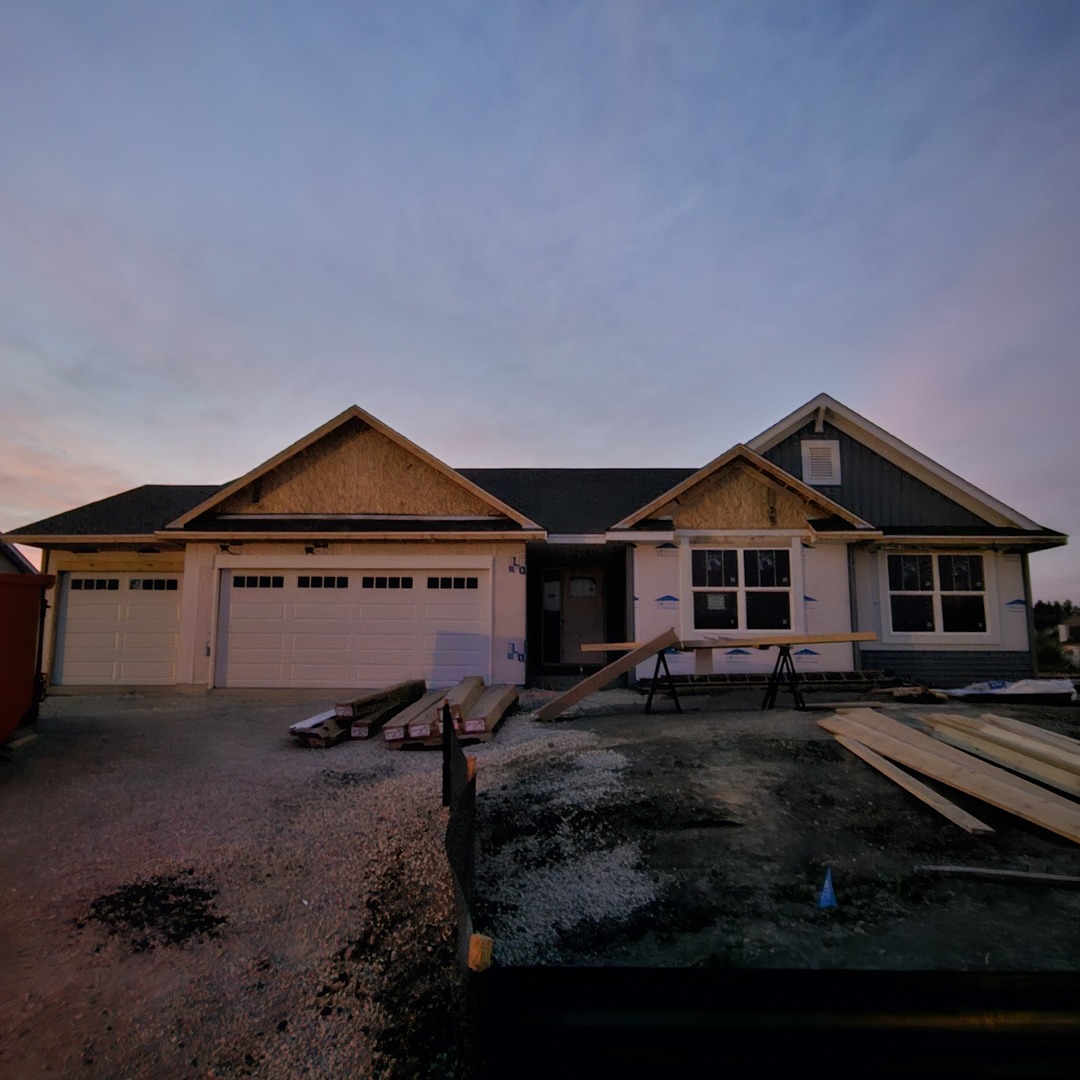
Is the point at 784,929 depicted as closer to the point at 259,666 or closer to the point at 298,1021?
the point at 298,1021

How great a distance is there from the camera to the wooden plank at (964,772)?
4288mm

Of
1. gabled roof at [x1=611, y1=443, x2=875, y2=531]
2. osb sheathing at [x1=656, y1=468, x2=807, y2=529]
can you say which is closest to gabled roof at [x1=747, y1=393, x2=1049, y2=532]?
gabled roof at [x1=611, y1=443, x2=875, y2=531]

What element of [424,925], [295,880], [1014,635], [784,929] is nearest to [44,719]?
[295,880]

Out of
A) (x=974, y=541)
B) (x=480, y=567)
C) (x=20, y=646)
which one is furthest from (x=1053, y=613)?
(x=20, y=646)

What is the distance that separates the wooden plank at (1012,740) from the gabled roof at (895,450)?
7353 mm

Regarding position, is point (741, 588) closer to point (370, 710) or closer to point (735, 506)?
point (735, 506)

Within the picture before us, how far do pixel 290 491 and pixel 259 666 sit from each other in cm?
323

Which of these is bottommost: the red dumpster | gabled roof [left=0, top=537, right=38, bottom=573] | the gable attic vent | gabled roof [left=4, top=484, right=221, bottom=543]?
the red dumpster

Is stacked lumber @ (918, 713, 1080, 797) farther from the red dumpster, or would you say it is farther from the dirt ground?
the red dumpster

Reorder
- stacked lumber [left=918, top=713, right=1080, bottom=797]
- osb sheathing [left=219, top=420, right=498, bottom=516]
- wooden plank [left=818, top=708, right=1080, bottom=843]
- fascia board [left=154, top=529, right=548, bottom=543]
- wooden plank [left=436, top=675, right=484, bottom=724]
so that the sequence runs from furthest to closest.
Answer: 1. osb sheathing [left=219, top=420, right=498, bottom=516]
2. fascia board [left=154, top=529, right=548, bottom=543]
3. wooden plank [left=436, top=675, right=484, bottom=724]
4. stacked lumber [left=918, top=713, right=1080, bottom=797]
5. wooden plank [left=818, top=708, right=1080, bottom=843]

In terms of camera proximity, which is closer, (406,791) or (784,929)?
(784,929)

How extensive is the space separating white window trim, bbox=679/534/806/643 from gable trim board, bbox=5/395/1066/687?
3 centimetres

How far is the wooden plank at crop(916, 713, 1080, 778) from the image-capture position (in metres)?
5.12

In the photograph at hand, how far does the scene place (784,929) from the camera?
343 cm
